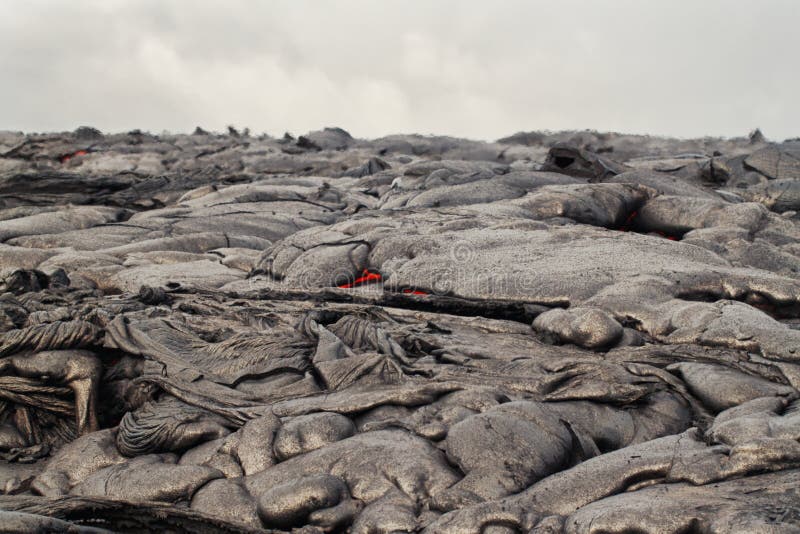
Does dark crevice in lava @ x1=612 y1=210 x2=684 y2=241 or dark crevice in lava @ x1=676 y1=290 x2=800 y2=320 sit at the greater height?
dark crevice in lava @ x1=612 y1=210 x2=684 y2=241

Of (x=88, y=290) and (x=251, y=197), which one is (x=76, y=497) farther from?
(x=251, y=197)

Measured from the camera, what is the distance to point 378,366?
24.0ft

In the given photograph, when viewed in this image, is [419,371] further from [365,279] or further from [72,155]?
[72,155]

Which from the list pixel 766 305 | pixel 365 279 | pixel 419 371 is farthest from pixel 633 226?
pixel 419 371

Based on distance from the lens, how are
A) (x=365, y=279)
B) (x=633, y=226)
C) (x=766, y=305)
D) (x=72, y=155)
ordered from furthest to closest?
(x=72, y=155), (x=633, y=226), (x=365, y=279), (x=766, y=305)

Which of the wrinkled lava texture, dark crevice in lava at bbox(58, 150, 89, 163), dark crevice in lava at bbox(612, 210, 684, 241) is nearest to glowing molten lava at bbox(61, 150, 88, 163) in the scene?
dark crevice in lava at bbox(58, 150, 89, 163)

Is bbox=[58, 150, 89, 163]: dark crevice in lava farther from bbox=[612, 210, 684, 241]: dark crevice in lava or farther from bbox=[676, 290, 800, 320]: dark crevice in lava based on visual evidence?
bbox=[676, 290, 800, 320]: dark crevice in lava

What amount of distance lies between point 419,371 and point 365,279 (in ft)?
10.5

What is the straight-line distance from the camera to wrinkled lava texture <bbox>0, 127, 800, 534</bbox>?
5.23 m

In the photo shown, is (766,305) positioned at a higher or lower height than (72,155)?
lower

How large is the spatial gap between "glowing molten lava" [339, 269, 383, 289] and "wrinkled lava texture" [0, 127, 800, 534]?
30 mm

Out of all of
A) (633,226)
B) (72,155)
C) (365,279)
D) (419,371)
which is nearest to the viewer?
(419,371)

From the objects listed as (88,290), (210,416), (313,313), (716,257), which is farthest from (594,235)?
(88,290)

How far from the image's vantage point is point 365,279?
10.4m
